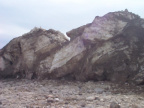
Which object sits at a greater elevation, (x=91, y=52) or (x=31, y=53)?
(x=31, y=53)

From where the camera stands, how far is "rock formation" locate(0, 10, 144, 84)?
40.7ft

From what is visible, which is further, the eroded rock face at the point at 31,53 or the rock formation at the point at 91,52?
the eroded rock face at the point at 31,53

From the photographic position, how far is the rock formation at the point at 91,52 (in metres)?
12.4

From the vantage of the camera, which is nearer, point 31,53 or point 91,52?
point 91,52

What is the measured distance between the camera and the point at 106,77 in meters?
12.6

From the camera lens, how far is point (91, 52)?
13867 millimetres

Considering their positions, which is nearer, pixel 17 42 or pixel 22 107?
pixel 22 107

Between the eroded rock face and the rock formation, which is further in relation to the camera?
the eroded rock face

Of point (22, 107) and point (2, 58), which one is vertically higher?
point (2, 58)

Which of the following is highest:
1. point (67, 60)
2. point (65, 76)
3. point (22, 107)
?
point (67, 60)

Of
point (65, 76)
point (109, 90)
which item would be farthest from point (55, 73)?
point (109, 90)

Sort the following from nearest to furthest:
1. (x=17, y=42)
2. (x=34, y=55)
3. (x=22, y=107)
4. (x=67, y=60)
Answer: (x=22, y=107) < (x=67, y=60) < (x=34, y=55) < (x=17, y=42)

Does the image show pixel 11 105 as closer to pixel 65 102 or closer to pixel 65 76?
pixel 65 102

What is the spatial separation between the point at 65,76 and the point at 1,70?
24.3 ft
